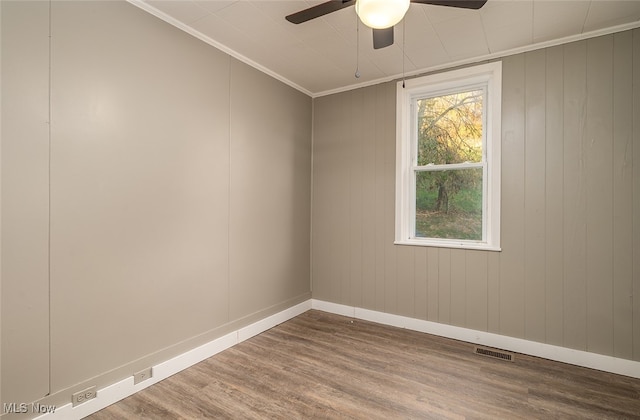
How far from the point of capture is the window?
116 inches

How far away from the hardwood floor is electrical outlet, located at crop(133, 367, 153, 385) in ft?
0.28

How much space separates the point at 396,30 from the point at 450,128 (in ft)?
3.94

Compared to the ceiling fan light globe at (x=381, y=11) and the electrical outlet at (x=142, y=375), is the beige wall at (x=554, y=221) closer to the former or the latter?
the ceiling fan light globe at (x=381, y=11)

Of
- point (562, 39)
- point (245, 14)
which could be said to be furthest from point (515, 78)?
point (245, 14)

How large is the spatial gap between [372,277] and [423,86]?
85.2 inches

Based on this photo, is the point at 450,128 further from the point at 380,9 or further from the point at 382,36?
the point at 380,9

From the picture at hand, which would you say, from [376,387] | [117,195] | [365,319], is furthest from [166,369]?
[365,319]

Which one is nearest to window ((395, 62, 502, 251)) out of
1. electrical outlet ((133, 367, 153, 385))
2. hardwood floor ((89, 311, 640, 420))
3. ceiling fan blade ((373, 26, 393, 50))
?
hardwood floor ((89, 311, 640, 420))

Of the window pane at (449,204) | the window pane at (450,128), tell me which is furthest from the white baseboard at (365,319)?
the window pane at (450,128)

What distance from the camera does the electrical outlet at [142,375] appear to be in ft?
7.04

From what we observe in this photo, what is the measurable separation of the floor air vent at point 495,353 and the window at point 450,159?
924 mm

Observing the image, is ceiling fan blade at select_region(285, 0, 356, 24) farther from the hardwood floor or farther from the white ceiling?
the hardwood floor

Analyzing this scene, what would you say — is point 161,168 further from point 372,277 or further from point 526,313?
point 526,313

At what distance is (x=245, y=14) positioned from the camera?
2297 mm
